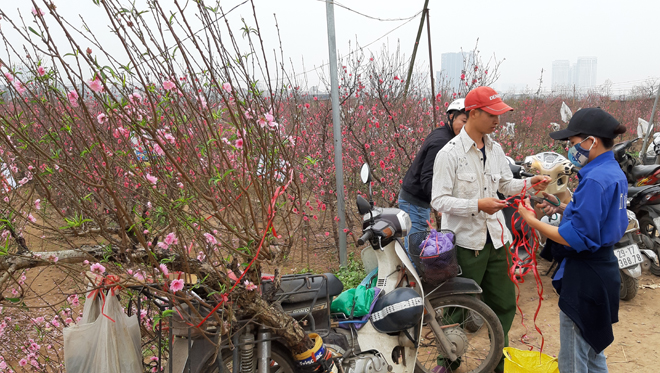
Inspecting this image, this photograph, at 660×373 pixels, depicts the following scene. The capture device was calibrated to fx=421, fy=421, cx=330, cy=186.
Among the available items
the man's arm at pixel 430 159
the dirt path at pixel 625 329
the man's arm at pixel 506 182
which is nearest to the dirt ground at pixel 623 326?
the dirt path at pixel 625 329

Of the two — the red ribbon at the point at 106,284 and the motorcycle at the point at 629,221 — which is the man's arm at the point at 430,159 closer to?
the motorcycle at the point at 629,221

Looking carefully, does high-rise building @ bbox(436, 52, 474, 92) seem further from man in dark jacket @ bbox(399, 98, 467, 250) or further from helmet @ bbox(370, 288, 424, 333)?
helmet @ bbox(370, 288, 424, 333)

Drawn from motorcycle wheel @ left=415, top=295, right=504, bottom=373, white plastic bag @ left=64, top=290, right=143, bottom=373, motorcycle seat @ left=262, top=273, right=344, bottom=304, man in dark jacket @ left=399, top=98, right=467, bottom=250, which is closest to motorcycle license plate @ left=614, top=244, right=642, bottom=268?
motorcycle wheel @ left=415, top=295, right=504, bottom=373

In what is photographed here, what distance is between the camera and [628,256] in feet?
12.8

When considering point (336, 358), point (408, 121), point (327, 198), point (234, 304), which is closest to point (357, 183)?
point (327, 198)

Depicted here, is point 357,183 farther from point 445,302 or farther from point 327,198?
point 445,302

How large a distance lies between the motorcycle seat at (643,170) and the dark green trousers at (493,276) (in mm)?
2952

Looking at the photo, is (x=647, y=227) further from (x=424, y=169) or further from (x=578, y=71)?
(x=578, y=71)

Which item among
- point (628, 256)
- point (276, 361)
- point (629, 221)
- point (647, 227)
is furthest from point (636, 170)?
point (276, 361)

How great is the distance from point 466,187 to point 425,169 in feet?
1.76

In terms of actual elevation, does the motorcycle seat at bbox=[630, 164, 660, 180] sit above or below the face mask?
below

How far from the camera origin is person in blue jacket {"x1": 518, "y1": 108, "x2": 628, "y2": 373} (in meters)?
1.99

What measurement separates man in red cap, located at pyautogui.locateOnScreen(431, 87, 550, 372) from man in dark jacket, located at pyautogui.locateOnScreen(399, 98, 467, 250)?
0.40 metres

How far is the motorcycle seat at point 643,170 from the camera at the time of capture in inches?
181
